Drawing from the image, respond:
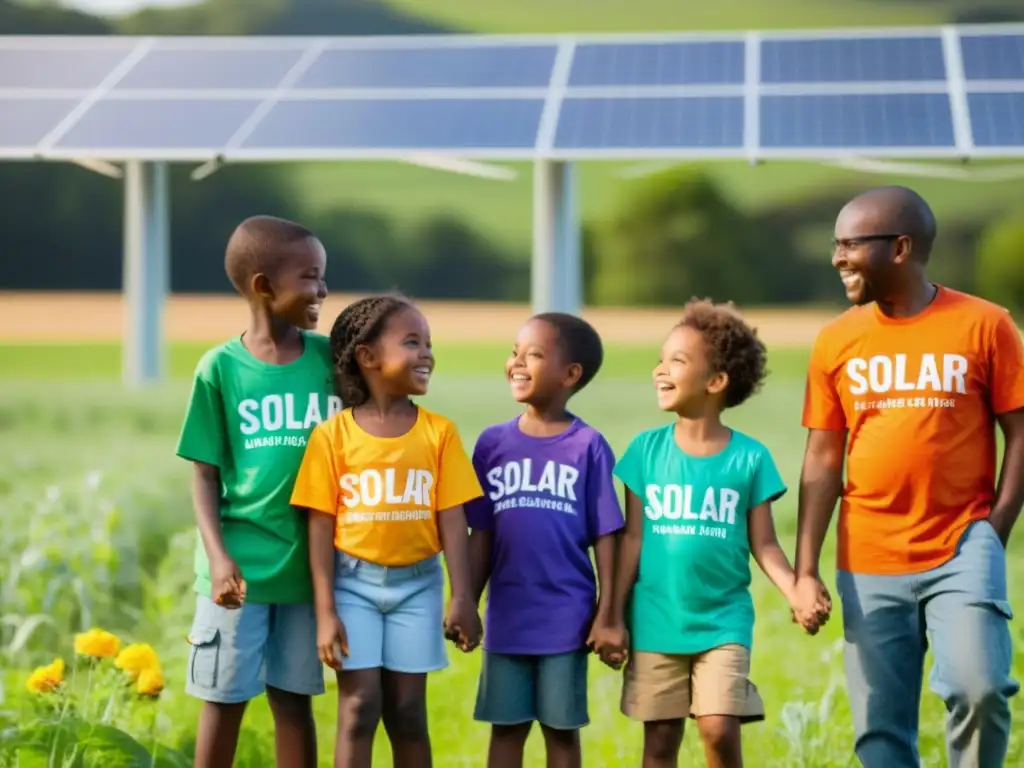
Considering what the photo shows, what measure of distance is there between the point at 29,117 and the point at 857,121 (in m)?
3.46

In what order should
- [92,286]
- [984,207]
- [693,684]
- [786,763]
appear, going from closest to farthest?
[693,684] < [786,763] < [92,286] < [984,207]

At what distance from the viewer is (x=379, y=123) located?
5.82 m

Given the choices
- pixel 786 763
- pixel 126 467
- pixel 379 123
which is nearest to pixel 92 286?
pixel 126 467

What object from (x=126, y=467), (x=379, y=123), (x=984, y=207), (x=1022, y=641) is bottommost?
(x=1022, y=641)

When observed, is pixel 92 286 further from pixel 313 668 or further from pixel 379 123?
pixel 313 668

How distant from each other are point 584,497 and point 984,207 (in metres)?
8.57

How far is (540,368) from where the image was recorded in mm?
3381

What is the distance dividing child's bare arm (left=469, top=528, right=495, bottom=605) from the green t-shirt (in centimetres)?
39

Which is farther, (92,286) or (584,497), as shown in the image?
(92,286)

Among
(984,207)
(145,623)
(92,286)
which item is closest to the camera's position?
(145,623)

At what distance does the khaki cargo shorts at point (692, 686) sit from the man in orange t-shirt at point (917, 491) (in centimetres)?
23

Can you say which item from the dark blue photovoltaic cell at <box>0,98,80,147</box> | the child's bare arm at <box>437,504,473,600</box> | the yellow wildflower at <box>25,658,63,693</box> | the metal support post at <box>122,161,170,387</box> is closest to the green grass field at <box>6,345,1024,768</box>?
the yellow wildflower at <box>25,658,63,693</box>

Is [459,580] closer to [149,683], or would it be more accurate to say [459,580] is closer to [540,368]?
[540,368]

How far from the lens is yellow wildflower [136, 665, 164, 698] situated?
3797mm
